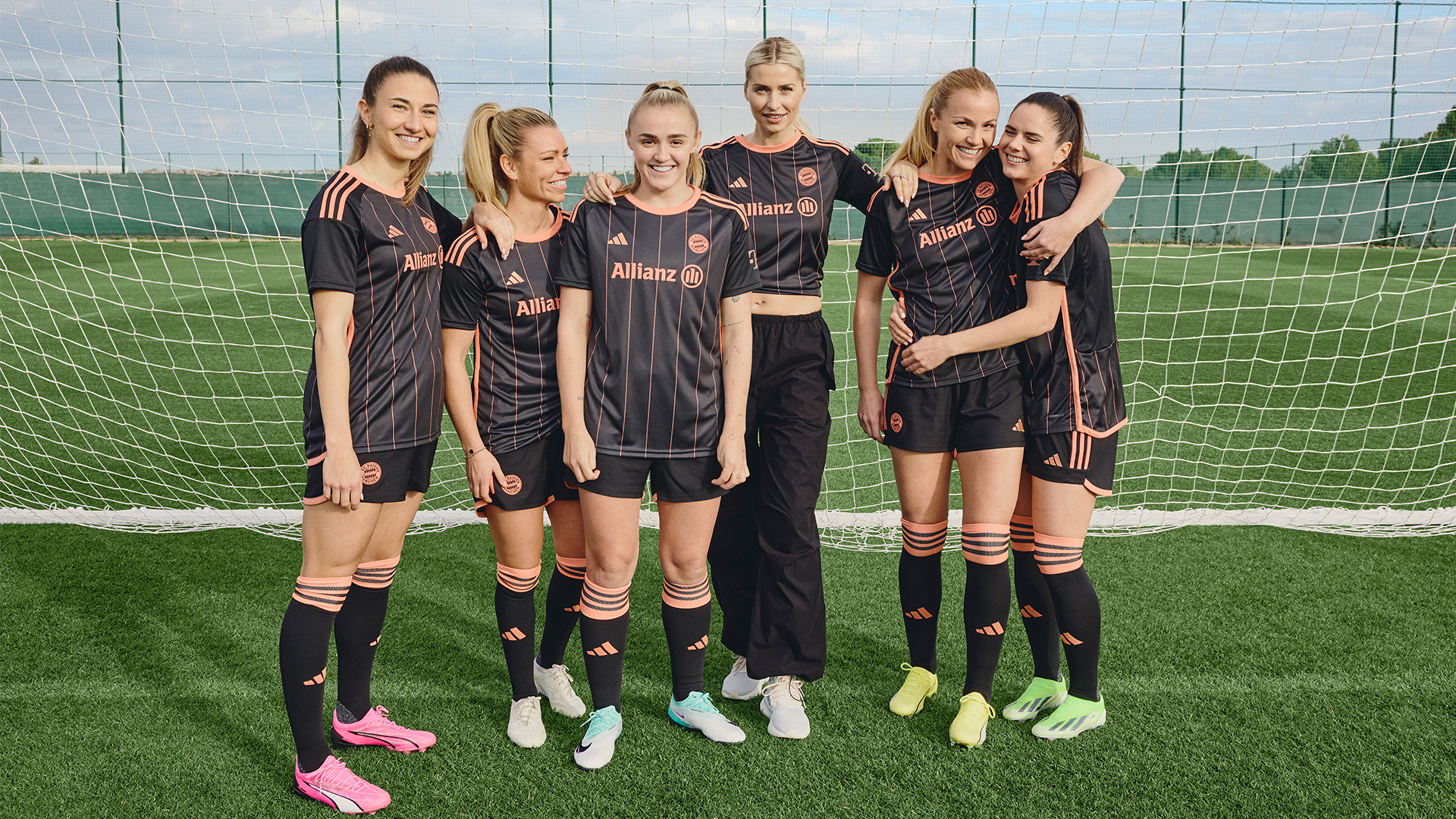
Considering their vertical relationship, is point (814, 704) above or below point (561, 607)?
below

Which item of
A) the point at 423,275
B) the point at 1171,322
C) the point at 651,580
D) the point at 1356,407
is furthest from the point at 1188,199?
the point at 423,275

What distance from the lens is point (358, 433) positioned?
2.26 meters

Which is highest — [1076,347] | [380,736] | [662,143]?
[662,143]

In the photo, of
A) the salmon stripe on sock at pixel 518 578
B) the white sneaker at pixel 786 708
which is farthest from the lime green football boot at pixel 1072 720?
the salmon stripe on sock at pixel 518 578

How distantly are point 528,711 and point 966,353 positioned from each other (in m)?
1.56

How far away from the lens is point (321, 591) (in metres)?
2.33

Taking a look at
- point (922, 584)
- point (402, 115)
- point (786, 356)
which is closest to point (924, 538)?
point (922, 584)

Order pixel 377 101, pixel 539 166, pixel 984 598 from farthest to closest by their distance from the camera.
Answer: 1. pixel 984 598
2. pixel 539 166
3. pixel 377 101

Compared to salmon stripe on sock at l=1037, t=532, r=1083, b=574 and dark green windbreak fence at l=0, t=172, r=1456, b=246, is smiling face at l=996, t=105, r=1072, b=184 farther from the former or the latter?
dark green windbreak fence at l=0, t=172, r=1456, b=246

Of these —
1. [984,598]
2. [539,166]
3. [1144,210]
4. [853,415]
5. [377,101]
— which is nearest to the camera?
[377,101]

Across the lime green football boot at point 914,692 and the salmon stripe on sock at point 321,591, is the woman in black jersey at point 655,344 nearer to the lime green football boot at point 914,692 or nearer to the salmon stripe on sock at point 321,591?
the salmon stripe on sock at point 321,591

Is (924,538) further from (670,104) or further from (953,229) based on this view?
(670,104)

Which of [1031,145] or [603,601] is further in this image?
[603,601]

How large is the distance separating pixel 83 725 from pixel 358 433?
132 cm
